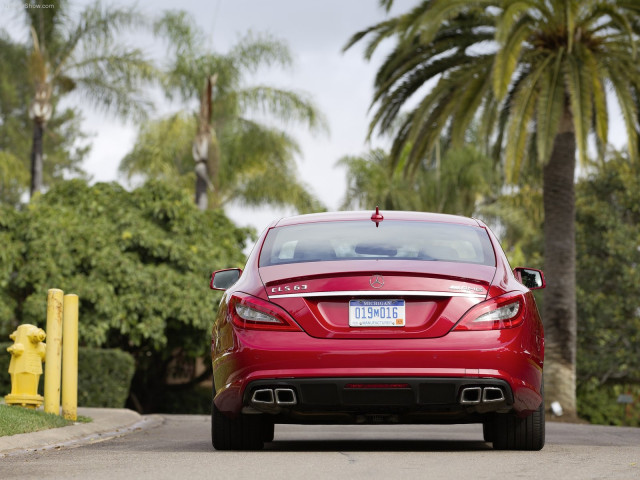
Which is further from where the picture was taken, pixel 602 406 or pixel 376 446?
pixel 602 406

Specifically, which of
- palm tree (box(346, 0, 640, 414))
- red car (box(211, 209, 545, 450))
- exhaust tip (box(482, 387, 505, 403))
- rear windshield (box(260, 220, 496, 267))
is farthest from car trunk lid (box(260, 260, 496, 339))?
palm tree (box(346, 0, 640, 414))

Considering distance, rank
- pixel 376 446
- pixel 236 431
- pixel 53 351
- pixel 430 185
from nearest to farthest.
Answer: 1. pixel 236 431
2. pixel 376 446
3. pixel 53 351
4. pixel 430 185

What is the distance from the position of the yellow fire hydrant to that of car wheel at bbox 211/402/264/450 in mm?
4170

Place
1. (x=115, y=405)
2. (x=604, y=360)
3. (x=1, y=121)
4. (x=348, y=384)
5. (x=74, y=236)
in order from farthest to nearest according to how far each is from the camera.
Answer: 1. (x=1, y=121)
2. (x=604, y=360)
3. (x=74, y=236)
4. (x=115, y=405)
5. (x=348, y=384)

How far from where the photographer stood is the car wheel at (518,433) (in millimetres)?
8070

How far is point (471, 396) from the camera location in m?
7.36

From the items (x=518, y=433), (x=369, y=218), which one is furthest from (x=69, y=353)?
(x=518, y=433)

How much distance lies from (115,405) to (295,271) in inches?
538

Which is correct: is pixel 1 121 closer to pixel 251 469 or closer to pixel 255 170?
pixel 255 170

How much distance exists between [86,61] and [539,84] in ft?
54.0

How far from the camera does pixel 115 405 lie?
20.5m

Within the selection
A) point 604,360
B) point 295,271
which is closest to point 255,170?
point 604,360

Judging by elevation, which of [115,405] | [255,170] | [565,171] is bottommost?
[115,405]

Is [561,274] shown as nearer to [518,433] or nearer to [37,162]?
[518,433]
